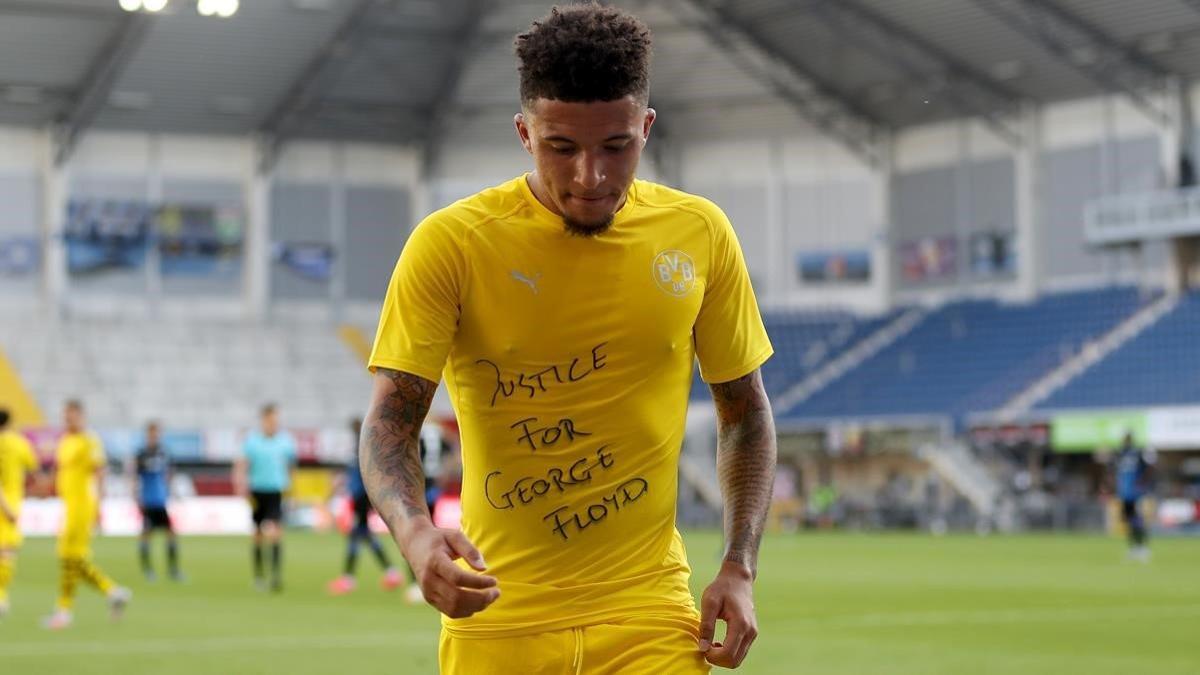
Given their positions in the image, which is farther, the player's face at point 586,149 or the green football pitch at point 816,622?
the green football pitch at point 816,622

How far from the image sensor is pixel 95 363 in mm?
57406

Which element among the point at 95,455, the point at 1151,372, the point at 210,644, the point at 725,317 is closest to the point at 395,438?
the point at 725,317

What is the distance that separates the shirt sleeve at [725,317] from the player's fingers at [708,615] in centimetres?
56

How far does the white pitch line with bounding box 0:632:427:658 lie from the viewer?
15508mm

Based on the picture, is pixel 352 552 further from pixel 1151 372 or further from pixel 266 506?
pixel 1151 372

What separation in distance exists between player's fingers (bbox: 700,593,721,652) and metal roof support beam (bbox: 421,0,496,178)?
170 feet

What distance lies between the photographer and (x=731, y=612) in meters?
4.50

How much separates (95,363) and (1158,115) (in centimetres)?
3183

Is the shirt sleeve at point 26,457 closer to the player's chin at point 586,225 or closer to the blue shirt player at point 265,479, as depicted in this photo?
the blue shirt player at point 265,479

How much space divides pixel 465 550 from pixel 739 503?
1020 mm

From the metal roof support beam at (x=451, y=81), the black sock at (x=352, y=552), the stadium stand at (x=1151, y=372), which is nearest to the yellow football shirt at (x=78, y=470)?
the black sock at (x=352, y=552)

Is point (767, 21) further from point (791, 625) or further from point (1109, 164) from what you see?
point (791, 625)

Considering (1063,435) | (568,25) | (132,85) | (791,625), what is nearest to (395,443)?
(568,25)

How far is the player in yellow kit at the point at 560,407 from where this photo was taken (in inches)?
173
